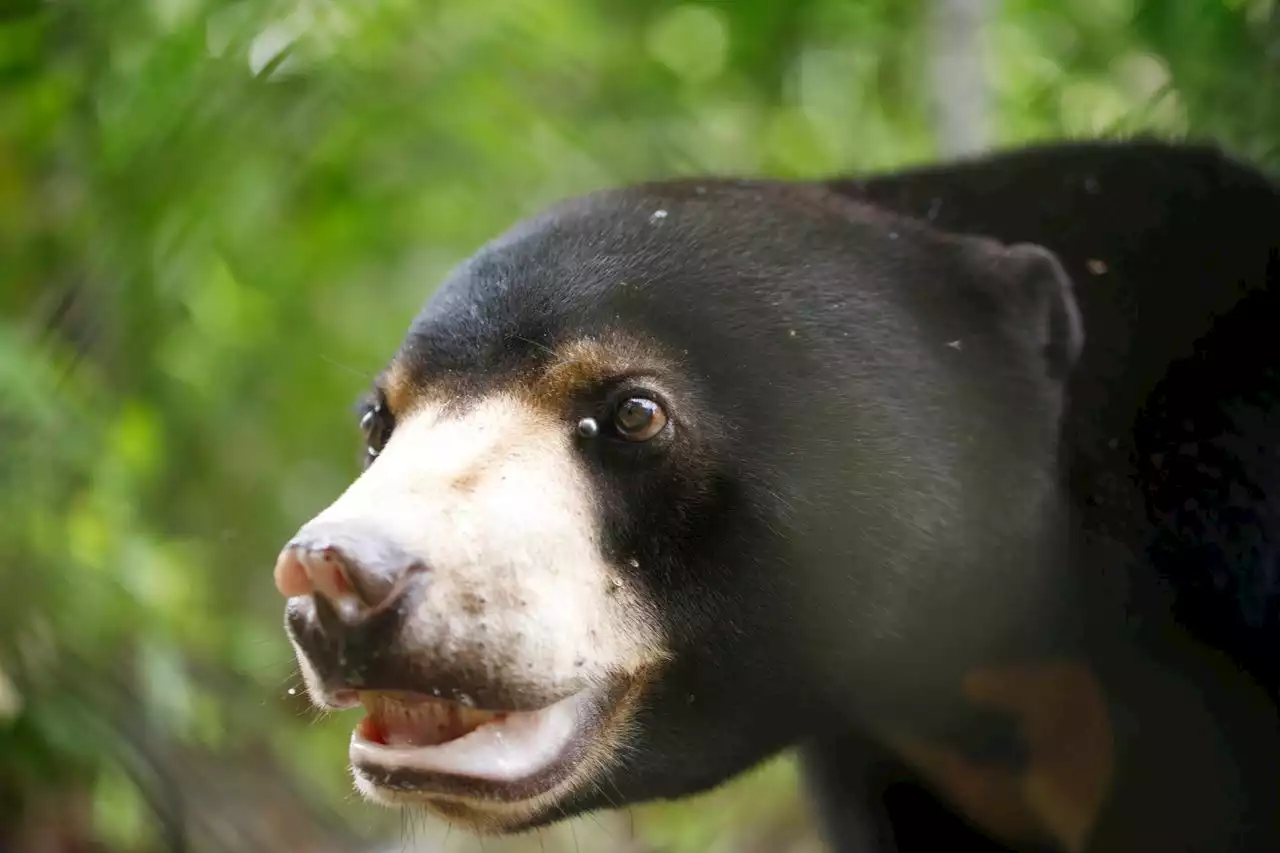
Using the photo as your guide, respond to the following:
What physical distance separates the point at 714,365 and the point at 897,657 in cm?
61

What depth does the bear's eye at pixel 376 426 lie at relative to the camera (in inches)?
83.1

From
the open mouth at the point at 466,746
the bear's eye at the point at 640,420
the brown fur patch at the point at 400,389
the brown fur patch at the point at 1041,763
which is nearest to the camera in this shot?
the open mouth at the point at 466,746

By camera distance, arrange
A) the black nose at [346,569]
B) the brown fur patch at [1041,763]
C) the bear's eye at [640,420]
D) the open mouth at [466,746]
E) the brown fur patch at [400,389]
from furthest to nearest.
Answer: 1. the brown fur patch at [1041,763]
2. the brown fur patch at [400,389]
3. the bear's eye at [640,420]
4. the open mouth at [466,746]
5. the black nose at [346,569]

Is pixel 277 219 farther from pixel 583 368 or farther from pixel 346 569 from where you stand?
pixel 346 569

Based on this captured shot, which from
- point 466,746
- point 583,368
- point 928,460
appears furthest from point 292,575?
point 928,460

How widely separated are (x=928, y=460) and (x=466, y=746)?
885 millimetres

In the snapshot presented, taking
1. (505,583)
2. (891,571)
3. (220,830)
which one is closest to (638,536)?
(505,583)

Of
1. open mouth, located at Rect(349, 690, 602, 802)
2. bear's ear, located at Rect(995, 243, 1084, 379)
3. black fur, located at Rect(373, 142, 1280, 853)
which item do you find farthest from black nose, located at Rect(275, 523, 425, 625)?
bear's ear, located at Rect(995, 243, 1084, 379)

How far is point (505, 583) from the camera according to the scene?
1.61m

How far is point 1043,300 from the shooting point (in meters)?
2.19

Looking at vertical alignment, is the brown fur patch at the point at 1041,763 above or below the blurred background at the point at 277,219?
below

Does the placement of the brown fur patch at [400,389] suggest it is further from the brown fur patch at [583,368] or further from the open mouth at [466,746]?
the open mouth at [466,746]

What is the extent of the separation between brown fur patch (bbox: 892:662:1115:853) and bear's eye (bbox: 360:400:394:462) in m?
1.11

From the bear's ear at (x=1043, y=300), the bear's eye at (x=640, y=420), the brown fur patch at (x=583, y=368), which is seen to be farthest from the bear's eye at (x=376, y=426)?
the bear's ear at (x=1043, y=300)
